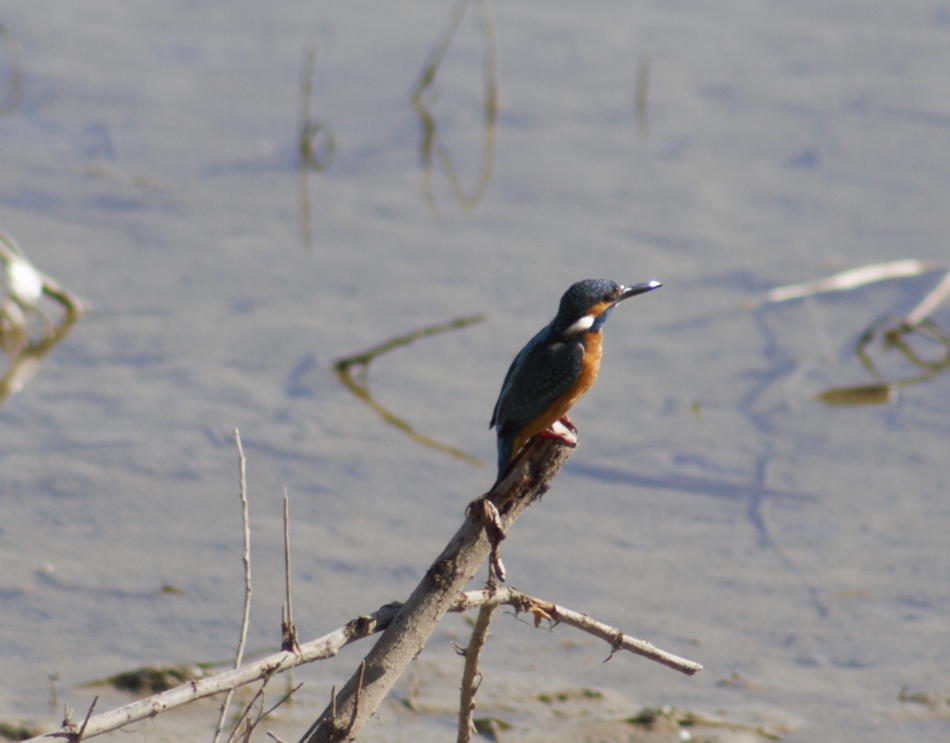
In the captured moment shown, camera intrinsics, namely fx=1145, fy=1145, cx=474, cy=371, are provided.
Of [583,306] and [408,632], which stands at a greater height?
[583,306]

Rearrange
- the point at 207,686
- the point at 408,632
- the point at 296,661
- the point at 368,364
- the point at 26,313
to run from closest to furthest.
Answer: the point at 207,686 → the point at 296,661 → the point at 408,632 → the point at 368,364 → the point at 26,313

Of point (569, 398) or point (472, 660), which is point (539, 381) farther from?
point (472, 660)

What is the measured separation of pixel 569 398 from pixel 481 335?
3.15m

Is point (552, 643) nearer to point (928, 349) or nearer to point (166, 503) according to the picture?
point (166, 503)

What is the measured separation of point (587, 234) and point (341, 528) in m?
2.90

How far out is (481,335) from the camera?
19.7ft

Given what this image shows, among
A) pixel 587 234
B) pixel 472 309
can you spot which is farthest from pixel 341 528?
pixel 587 234

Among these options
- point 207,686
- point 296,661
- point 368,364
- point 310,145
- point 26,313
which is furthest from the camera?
point 310,145

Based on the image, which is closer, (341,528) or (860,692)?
(860,692)

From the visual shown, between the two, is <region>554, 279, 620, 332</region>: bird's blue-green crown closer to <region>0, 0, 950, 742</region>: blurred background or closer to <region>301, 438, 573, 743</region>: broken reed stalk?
<region>301, 438, 573, 743</region>: broken reed stalk

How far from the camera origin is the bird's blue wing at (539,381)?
2.83 m

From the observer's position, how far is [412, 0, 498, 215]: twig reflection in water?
24.5 ft

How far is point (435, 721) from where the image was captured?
3.70m

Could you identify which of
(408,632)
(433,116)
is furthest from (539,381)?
(433,116)
